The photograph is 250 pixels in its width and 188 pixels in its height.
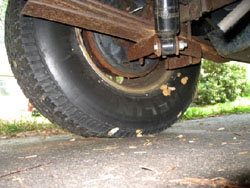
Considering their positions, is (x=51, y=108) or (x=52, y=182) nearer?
(x=52, y=182)

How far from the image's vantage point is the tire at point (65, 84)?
58.6 inches

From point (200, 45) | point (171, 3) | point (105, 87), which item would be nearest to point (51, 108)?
point (105, 87)

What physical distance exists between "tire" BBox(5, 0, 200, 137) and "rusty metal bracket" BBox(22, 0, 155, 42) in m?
0.20

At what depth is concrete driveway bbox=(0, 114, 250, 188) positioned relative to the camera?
913 millimetres

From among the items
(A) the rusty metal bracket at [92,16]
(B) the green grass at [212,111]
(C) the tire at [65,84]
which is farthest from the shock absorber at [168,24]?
(B) the green grass at [212,111]

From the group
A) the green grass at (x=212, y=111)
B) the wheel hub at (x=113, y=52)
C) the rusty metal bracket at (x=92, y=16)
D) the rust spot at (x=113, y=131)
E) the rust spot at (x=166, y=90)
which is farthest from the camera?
the green grass at (x=212, y=111)

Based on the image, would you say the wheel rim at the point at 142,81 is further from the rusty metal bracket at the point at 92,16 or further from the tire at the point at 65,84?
the rusty metal bracket at the point at 92,16

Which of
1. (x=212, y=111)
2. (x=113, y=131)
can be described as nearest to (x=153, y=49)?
(x=113, y=131)

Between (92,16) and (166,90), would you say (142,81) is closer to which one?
(166,90)

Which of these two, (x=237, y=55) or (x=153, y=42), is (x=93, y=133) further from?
(x=237, y=55)

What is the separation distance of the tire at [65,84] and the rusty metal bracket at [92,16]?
0.20 meters

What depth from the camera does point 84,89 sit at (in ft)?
5.12

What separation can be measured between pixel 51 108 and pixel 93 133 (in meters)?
0.30

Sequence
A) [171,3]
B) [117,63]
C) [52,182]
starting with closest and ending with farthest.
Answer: [52,182], [171,3], [117,63]
